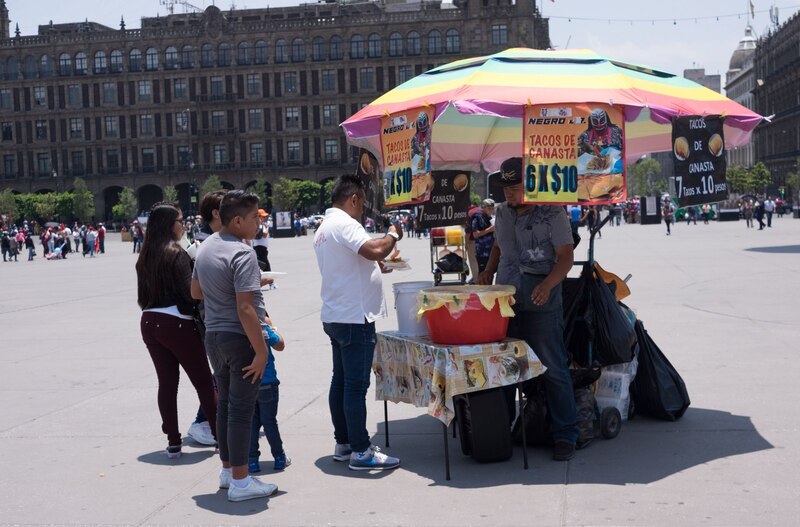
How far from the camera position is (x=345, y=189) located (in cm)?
592

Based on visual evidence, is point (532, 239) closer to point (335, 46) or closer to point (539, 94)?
point (539, 94)

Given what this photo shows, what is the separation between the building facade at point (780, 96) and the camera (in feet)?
297

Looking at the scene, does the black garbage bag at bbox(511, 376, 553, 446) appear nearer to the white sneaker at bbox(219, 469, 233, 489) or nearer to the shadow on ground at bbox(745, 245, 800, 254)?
the white sneaker at bbox(219, 469, 233, 489)

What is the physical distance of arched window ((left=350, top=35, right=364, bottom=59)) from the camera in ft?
296

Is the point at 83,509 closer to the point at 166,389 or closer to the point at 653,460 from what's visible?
the point at 166,389

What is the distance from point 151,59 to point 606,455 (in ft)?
304

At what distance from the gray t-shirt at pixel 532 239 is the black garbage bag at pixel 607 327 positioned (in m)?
0.52

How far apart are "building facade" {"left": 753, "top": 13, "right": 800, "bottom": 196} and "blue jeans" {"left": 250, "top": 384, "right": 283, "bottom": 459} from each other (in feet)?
276

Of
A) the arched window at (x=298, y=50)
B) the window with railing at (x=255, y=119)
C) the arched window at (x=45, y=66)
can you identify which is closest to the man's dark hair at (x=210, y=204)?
the arched window at (x=298, y=50)

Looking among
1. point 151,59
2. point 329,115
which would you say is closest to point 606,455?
point 329,115

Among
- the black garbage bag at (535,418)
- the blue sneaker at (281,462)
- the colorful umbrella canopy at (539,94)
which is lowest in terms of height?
the blue sneaker at (281,462)

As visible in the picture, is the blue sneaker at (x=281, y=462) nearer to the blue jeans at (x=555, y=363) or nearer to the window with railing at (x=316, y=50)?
the blue jeans at (x=555, y=363)

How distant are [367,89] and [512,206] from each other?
85648 mm

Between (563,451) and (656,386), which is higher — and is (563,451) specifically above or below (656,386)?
below
